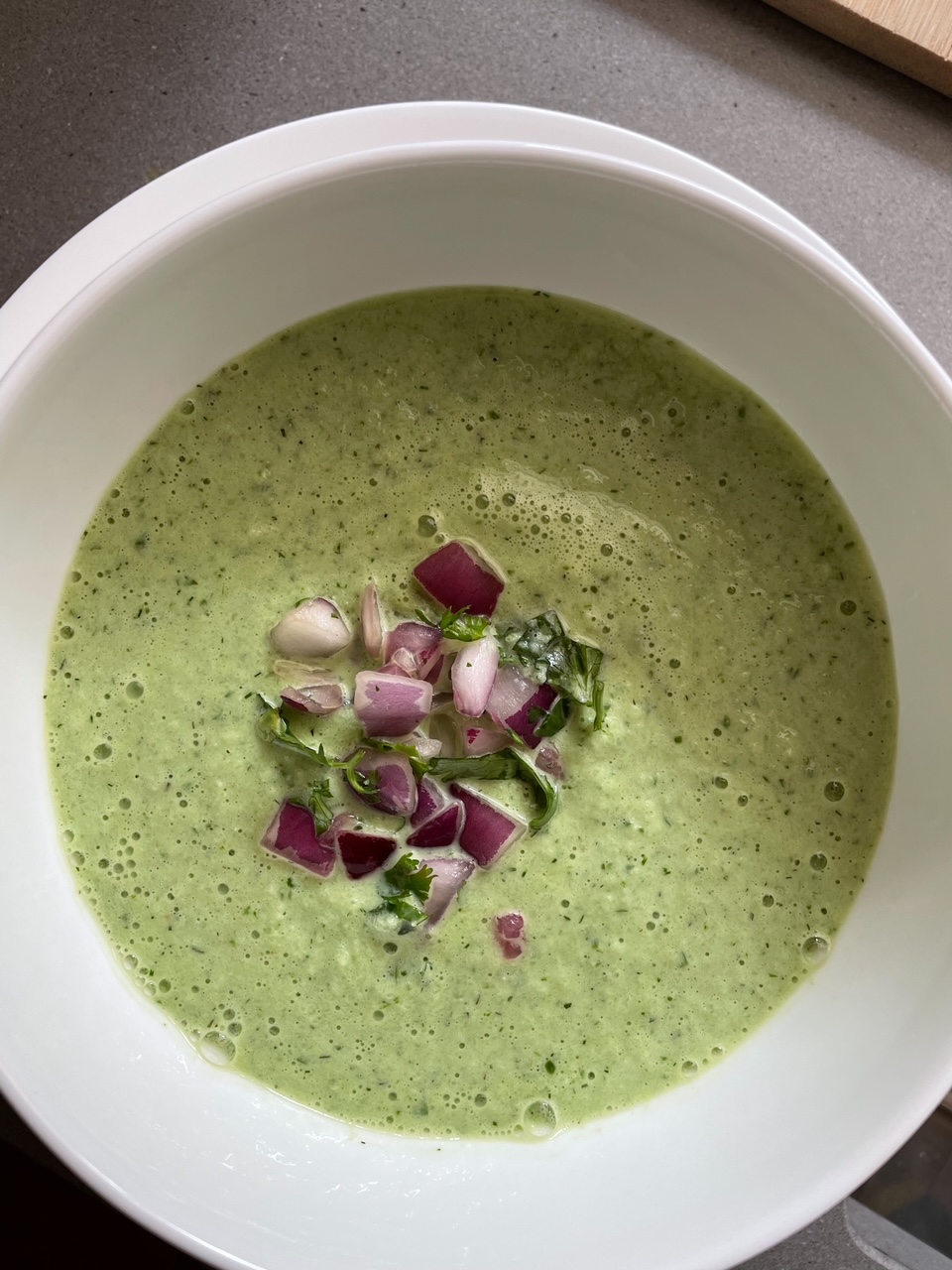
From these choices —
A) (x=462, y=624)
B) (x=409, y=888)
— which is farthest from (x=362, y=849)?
(x=462, y=624)

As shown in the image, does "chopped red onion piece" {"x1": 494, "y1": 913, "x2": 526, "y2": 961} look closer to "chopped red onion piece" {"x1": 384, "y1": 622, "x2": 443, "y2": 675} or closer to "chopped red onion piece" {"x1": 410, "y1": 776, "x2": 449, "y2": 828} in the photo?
"chopped red onion piece" {"x1": 410, "y1": 776, "x2": 449, "y2": 828}

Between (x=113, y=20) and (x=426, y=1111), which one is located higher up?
(x=113, y=20)

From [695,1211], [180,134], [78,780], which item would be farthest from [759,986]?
[180,134]

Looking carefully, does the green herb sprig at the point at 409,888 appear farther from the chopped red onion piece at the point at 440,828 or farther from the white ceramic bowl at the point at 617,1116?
the white ceramic bowl at the point at 617,1116

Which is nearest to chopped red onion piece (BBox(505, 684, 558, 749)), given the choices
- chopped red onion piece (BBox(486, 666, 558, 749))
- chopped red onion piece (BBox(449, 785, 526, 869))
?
chopped red onion piece (BBox(486, 666, 558, 749))

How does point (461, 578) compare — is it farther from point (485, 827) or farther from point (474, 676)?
point (485, 827)

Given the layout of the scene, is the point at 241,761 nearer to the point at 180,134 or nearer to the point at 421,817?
the point at 421,817
